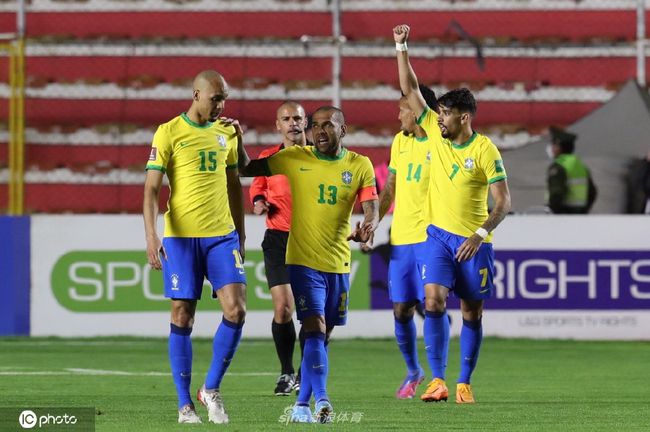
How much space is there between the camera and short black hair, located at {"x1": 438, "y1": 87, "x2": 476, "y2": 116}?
9.43m

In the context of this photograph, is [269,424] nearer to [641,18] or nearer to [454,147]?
[454,147]

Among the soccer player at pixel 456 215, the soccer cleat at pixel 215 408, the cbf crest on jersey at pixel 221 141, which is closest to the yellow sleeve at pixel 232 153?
the cbf crest on jersey at pixel 221 141

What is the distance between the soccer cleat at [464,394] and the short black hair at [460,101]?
168 centimetres

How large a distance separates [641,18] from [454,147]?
952 cm

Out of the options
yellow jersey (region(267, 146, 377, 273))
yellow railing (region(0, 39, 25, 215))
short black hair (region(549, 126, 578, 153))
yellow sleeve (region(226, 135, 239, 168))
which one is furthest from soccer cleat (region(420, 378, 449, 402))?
short black hair (region(549, 126, 578, 153))

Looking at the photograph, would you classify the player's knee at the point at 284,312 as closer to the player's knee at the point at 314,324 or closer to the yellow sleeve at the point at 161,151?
the player's knee at the point at 314,324

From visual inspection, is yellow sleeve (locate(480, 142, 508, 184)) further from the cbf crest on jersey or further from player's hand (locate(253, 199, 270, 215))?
the cbf crest on jersey

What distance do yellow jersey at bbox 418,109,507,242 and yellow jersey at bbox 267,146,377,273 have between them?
4.01ft

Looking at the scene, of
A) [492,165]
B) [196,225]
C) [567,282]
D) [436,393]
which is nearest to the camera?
[196,225]

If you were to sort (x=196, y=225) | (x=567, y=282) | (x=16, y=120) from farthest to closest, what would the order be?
(x=16, y=120), (x=567, y=282), (x=196, y=225)

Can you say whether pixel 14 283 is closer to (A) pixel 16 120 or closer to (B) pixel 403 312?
(A) pixel 16 120

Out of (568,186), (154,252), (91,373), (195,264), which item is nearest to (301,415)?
(195,264)

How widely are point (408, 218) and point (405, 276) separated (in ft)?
1.39

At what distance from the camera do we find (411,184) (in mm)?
10281
